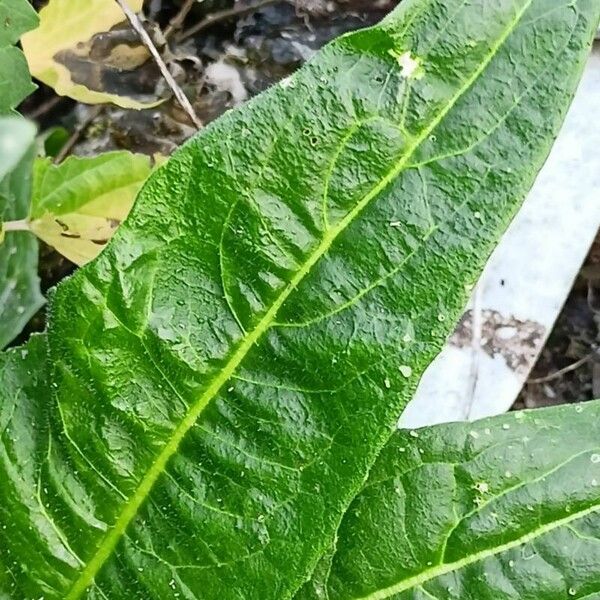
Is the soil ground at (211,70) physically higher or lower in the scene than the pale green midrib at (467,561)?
higher

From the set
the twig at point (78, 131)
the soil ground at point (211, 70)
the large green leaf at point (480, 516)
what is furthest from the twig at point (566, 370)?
the twig at point (78, 131)

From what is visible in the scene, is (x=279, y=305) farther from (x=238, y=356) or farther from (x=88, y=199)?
(x=88, y=199)

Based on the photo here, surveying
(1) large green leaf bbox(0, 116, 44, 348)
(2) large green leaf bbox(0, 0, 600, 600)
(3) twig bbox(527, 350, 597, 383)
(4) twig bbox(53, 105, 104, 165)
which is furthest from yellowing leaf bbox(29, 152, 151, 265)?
(3) twig bbox(527, 350, 597, 383)

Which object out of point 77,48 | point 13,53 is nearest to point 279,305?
point 13,53

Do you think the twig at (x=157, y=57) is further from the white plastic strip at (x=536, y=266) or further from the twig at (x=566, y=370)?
the twig at (x=566, y=370)

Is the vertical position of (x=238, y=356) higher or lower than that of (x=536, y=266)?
higher

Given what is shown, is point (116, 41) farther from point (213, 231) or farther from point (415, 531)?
point (415, 531)
